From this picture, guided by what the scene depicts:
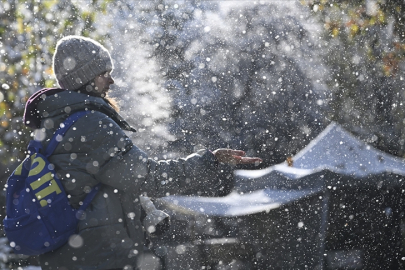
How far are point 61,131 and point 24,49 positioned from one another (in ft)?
21.3

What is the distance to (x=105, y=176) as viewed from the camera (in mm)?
1607

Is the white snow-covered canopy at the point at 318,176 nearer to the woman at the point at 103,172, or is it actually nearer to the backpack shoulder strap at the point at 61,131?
the woman at the point at 103,172

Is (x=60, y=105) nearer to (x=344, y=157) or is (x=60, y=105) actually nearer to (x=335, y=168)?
(x=335, y=168)

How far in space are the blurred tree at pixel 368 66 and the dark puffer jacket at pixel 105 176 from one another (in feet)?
14.6

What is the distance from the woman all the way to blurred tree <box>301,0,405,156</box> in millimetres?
4434

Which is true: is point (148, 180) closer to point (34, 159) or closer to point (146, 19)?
point (34, 159)

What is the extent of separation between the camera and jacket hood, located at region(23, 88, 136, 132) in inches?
65.3

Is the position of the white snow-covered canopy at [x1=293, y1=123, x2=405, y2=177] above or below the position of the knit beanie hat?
below

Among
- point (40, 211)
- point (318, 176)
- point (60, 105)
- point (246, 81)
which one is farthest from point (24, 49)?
point (246, 81)

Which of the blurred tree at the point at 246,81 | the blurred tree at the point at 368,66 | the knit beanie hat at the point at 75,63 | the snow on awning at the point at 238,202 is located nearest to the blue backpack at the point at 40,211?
the knit beanie hat at the point at 75,63

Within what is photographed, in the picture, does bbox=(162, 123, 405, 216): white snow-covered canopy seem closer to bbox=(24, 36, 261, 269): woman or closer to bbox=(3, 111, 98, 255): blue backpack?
bbox=(24, 36, 261, 269): woman

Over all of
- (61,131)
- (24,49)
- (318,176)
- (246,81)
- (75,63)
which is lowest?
(246,81)

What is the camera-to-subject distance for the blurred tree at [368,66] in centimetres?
800

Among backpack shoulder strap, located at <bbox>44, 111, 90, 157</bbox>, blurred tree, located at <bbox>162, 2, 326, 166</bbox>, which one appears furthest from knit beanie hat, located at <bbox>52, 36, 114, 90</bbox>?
blurred tree, located at <bbox>162, 2, 326, 166</bbox>
